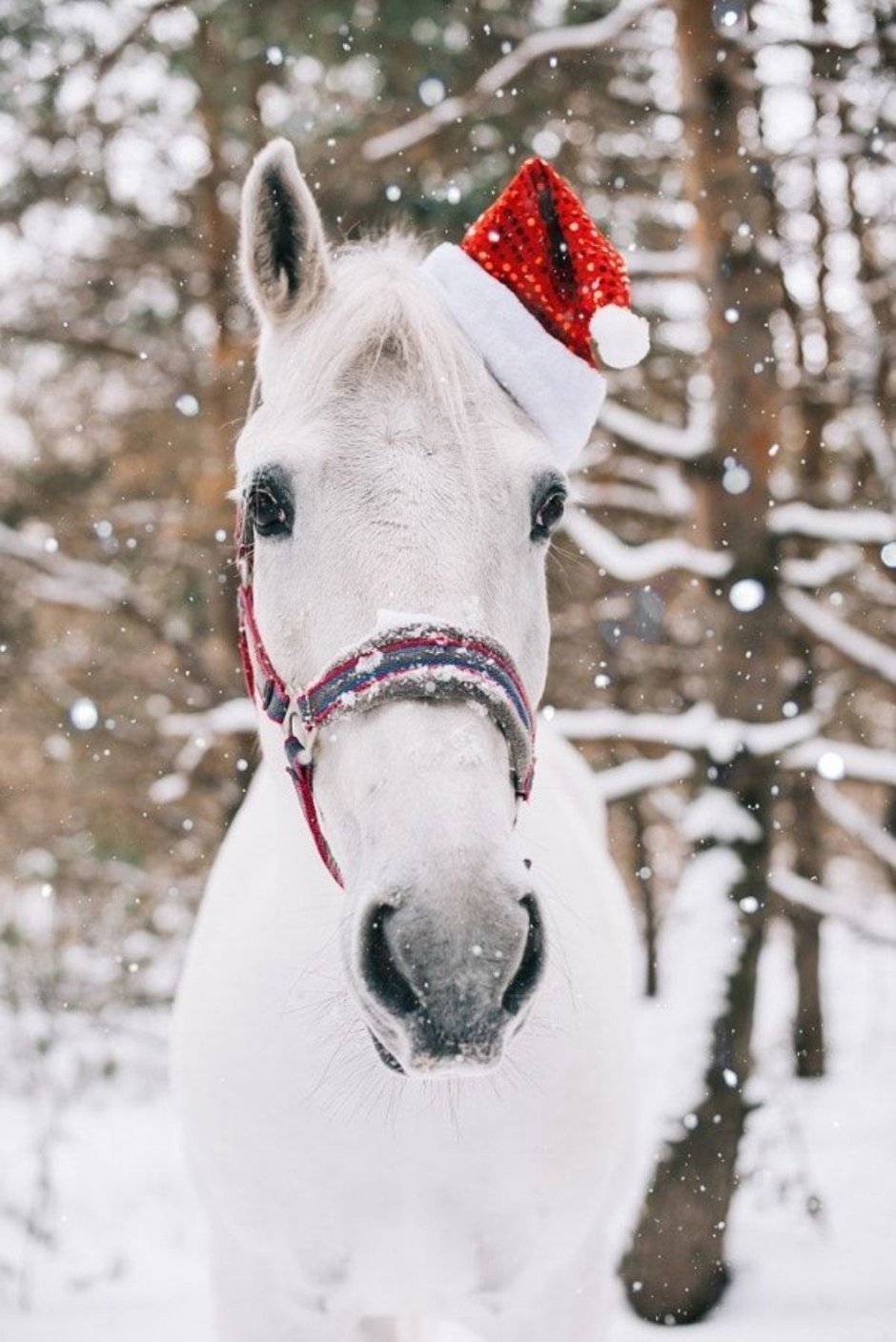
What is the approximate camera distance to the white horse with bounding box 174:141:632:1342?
1.37m

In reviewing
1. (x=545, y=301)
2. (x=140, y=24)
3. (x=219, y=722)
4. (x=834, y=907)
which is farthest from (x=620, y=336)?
(x=140, y=24)

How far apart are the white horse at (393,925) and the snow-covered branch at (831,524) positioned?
2242 mm

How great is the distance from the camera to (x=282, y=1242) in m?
2.11

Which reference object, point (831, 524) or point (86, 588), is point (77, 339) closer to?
point (86, 588)

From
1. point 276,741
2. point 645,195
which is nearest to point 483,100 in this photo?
point 645,195

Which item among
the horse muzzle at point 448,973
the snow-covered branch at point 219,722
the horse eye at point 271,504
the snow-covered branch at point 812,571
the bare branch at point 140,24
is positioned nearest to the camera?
the horse muzzle at point 448,973

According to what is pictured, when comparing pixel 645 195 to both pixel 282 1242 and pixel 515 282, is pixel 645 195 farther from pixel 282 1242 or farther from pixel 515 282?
pixel 282 1242

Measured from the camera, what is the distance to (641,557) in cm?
446

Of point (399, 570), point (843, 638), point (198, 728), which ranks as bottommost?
point (198, 728)

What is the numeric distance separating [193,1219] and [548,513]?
5.37 metres

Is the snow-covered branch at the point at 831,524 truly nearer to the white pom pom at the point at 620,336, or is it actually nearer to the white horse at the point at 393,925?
the white horse at the point at 393,925

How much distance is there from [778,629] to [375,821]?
3.44 m

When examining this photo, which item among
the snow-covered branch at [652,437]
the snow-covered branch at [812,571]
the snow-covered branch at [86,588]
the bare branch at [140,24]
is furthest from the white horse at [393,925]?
the snow-covered branch at [86,588]

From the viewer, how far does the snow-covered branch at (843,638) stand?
14.7 feet
